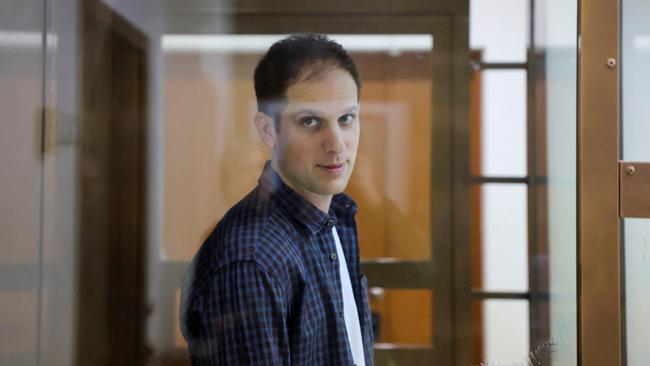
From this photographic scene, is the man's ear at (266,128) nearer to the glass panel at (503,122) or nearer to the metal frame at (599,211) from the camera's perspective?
the glass panel at (503,122)

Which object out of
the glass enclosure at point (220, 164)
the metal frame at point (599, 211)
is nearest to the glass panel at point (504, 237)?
the glass enclosure at point (220, 164)

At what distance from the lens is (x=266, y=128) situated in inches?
32.9

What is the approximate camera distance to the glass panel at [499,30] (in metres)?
0.88

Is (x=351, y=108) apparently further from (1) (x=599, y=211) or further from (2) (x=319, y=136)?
(1) (x=599, y=211)

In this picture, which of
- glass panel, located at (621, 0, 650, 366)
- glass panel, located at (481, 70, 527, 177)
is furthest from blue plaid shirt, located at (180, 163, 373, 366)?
glass panel, located at (621, 0, 650, 366)

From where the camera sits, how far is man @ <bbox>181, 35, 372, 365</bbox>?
A: 81cm

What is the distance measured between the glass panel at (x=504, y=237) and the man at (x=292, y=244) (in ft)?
0.60

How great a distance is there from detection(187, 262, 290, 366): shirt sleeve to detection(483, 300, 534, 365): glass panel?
0.29 m

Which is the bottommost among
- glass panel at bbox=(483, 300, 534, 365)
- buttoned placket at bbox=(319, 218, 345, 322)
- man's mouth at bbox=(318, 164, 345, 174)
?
glass panel at bbox=(483, 300, 534, 365)

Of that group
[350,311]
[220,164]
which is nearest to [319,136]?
[220,164]

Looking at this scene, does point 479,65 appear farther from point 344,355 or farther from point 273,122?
point 344,355

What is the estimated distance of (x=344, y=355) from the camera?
0.85 m

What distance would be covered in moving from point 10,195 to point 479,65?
0.67m

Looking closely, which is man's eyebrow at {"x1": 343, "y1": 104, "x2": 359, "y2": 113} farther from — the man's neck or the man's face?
the man's neck
